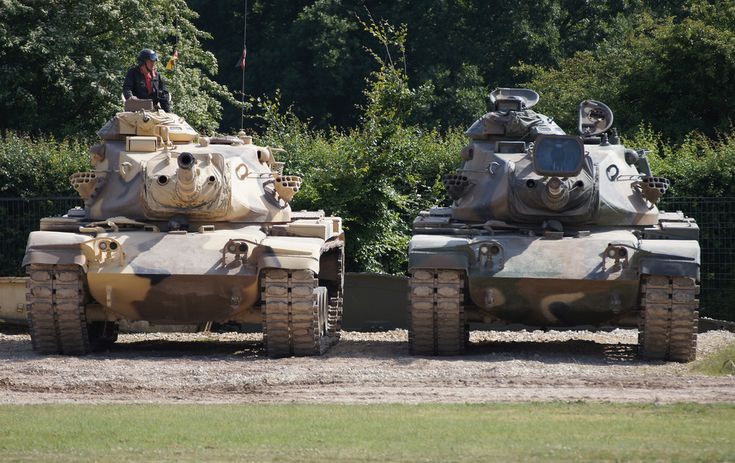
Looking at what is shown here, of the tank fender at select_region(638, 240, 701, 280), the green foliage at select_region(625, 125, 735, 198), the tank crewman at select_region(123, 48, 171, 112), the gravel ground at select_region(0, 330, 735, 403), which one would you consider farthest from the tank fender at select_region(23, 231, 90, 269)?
the green foliage at select_region(625, 125, 735, 198)

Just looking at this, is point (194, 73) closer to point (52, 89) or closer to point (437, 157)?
point (52, 89)

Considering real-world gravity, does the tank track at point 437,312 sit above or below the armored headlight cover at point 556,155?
below

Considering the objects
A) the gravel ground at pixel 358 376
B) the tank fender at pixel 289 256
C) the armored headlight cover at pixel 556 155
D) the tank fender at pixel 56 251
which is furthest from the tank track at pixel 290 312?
the armored headlight cover at pixel 556 155

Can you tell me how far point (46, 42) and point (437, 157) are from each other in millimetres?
11662

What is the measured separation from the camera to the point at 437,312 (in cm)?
1909

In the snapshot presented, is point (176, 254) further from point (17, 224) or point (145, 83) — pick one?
point (17, 224)

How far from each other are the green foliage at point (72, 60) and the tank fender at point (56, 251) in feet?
52.5

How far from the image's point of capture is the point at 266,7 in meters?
51.3

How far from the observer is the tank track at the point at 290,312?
18812mm

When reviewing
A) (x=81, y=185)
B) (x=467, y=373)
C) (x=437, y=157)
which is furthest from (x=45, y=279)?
(x=437, y=157)

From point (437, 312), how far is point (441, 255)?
2.35ft

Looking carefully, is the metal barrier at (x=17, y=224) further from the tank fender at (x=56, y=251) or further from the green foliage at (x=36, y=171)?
the tank fender at (x=56, y=251)

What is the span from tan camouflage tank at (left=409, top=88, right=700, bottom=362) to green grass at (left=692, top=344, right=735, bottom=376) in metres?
0.33

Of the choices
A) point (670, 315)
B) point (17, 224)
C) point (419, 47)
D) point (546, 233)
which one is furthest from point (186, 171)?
point (419, 47)
